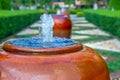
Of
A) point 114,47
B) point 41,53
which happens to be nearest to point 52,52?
point 41,53

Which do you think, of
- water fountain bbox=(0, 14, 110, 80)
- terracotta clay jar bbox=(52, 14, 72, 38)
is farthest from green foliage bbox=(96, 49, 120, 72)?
→ water fountain bbox=(0, 14, 110, 80)

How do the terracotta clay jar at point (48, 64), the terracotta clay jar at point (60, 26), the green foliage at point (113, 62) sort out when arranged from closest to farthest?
the terracotta clay jar at point (48, 64), the green foliage at point (113, 62), the terracotta clay jar at point (60, 26)

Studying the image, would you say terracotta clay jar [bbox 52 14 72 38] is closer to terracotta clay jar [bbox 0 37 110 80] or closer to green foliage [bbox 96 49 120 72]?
green foliage [bbox 96 49 120 72]

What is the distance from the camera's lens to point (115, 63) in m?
6.79

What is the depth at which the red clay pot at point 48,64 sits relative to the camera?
72.8 inches

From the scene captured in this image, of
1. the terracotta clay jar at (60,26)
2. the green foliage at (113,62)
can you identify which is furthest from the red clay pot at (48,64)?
the terracotta clay jar at (60,26)

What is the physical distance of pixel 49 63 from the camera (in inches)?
73.4

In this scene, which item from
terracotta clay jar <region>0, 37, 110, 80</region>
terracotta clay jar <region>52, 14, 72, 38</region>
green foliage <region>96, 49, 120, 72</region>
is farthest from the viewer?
terracotta clay jar <region>52, 14, 72, 38</region>

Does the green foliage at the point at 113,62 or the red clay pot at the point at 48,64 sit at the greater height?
the red clay pot at the point at 48,64

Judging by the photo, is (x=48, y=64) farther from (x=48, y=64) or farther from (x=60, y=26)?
(x=60, y=26)

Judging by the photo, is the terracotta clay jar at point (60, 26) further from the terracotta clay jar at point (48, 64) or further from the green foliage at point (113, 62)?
the terracotta clay jar at point (48, 64)

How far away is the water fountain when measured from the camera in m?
1.85

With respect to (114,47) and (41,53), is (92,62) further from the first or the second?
(114,47)

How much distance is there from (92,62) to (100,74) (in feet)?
0.32
